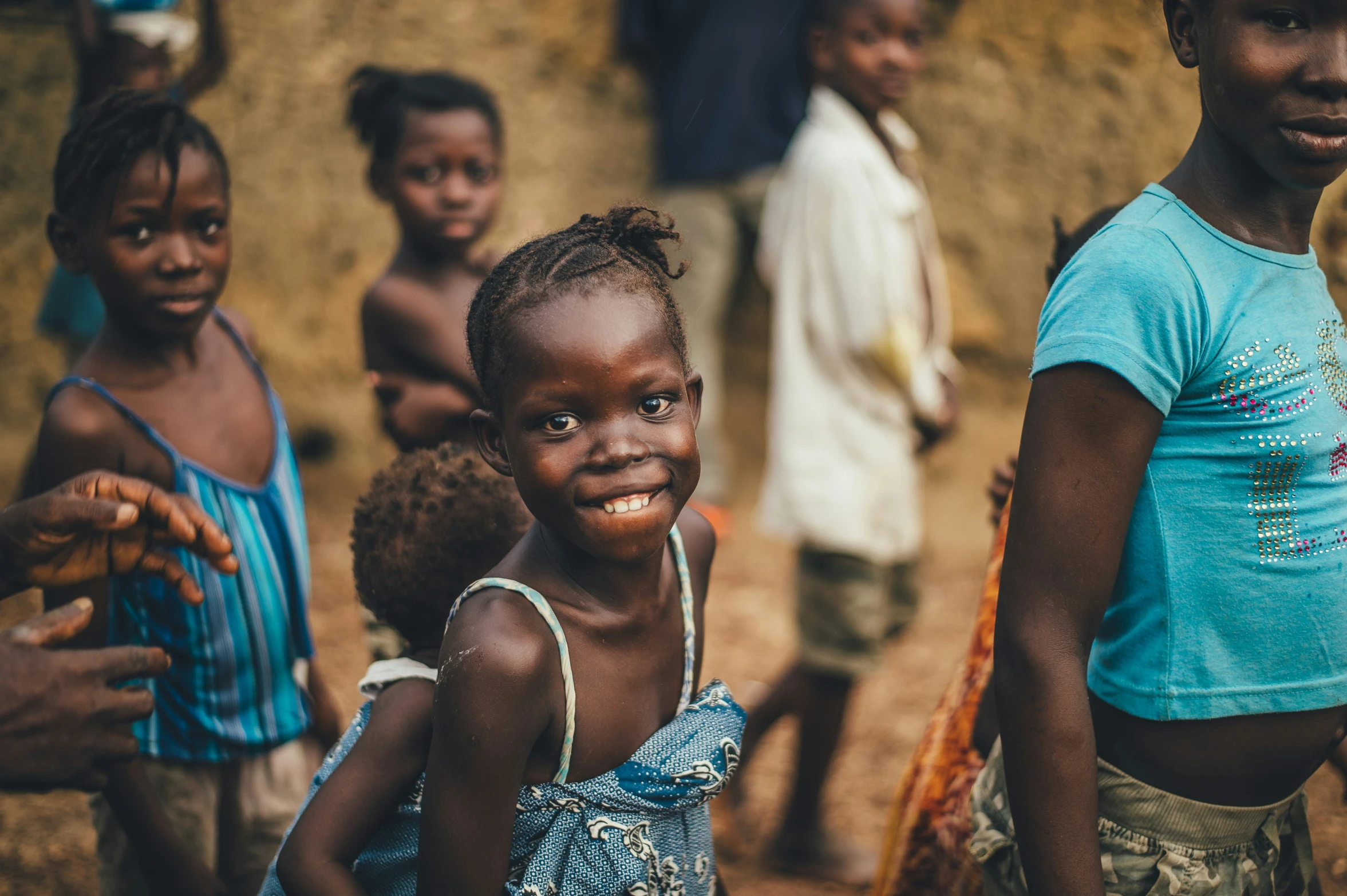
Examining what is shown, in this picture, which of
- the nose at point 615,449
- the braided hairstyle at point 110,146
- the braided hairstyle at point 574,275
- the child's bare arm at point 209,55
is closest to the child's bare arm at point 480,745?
the nose at point 615,449

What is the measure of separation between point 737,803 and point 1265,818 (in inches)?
83.0

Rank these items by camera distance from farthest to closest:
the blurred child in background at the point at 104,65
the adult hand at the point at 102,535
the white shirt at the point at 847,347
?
1. the blurred child in background at the point at 104,65
2. the white shirt at the point at 847,347
3. the adult hand at the point at 102,535

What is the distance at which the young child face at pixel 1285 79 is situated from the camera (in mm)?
1425

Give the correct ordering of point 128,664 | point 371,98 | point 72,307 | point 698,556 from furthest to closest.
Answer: point 72,307, point 371,98, point 698,556, point 128,664

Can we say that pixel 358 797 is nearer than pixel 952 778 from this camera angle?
Yes

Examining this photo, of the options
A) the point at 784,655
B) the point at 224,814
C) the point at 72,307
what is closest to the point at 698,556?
the point at 224,814

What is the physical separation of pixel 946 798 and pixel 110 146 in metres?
1.95

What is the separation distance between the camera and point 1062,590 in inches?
57.9

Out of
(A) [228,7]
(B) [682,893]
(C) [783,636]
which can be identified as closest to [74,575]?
(B) [682,893]

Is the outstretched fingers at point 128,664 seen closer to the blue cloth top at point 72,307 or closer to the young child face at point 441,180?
the young child face at point 441,180

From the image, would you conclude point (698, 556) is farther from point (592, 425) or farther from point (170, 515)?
point (170, 515)

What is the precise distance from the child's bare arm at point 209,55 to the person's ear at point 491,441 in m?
2.94

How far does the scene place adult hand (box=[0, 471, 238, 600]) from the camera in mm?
1787

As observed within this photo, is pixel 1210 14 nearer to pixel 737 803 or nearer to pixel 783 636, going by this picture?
pixel 737 803
